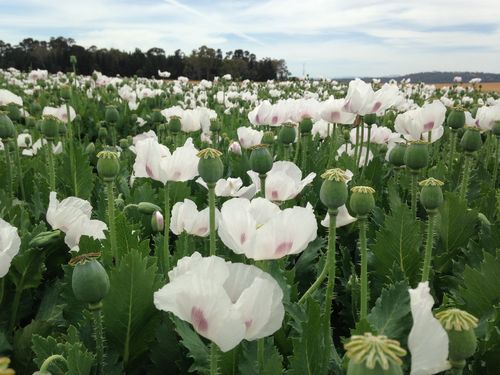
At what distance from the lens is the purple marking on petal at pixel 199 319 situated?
0.78 meters

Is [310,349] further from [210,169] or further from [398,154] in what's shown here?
[398,154]

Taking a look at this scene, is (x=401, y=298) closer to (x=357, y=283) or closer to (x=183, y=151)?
(x=357, y=283)

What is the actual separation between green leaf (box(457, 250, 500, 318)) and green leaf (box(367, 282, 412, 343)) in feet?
1.07

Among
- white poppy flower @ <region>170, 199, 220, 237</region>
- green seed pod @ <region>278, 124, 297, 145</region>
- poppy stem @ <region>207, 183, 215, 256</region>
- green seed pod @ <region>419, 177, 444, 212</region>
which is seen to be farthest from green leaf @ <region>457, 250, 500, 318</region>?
green seed pod @ <region>278, 124, 297, 145</region>

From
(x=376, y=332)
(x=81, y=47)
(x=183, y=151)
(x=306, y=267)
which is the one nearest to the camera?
(x=376, y=332)

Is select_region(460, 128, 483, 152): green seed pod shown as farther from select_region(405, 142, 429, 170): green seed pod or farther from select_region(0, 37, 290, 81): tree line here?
select_region(0, 37, 290, 81): tree line

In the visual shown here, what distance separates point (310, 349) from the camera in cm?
95

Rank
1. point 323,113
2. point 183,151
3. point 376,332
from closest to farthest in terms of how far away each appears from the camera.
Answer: point 376,332
point 183,151
point 323,113

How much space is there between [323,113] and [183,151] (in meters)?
1.16

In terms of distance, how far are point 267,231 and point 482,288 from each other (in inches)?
23.9

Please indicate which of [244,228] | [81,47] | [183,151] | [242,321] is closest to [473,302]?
[244,228]

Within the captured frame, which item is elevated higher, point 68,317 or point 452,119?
point 452,119

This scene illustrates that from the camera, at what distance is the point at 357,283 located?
55.0 inches

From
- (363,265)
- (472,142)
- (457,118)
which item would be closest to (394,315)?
(363,265)
